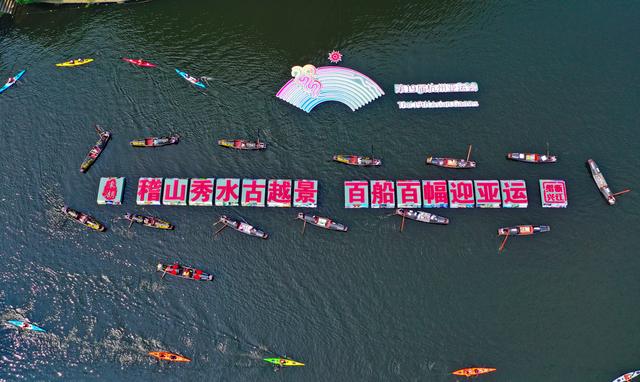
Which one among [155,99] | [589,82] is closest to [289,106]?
[155,99]

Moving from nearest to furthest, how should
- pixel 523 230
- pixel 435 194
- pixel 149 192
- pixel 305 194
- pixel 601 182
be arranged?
pixel 523 230
pixel 435 194
pixel 601 182
pixel 305 194
pixel 149 192

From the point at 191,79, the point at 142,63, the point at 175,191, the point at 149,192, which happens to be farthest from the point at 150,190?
the point at 142,63

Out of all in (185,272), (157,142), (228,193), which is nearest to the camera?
(185,272)

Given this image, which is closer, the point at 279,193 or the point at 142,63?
the point at 279,193

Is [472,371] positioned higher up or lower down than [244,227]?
lower down

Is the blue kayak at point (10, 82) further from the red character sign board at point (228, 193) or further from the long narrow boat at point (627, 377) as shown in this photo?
the long narrow boat at point (627, 377)

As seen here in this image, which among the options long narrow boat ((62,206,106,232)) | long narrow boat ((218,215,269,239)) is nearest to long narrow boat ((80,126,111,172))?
long narrow boat ((62,206,106,232))

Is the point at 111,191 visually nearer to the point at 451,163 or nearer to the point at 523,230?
the point at 451,163
